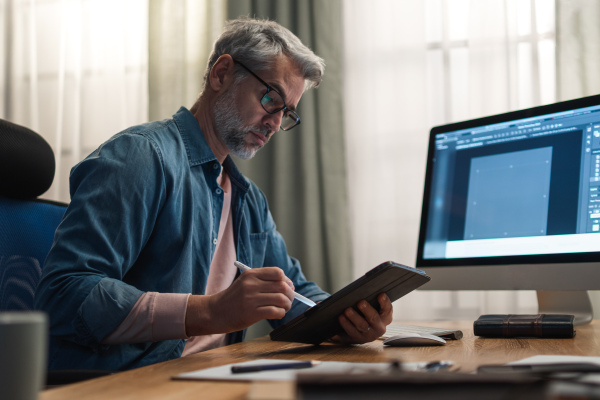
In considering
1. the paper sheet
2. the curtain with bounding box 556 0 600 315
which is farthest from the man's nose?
the curtain with bounding box 556 0 600 315

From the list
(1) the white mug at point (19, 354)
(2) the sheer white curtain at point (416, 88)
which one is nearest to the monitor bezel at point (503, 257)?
(2) the sheer white curtain at point (416, 88)

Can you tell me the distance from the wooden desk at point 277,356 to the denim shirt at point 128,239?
192mm

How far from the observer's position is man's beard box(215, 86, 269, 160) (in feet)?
4.72

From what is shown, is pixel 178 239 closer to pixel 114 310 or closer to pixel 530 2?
pixel 114 310

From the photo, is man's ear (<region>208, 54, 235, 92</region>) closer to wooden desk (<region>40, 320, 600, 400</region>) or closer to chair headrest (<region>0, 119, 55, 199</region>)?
chair headrest (<region>0, 119, 55, 199</region>)

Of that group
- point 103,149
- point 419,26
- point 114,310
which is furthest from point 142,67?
point 114,310

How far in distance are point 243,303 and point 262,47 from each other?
745 mm

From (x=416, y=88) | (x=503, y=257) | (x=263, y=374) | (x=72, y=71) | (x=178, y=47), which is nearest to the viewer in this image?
(x=263, y=374)

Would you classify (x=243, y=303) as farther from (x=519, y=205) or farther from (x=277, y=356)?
(x=519, y=205)

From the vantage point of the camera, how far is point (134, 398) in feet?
1.85

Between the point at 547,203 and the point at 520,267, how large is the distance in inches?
6.0

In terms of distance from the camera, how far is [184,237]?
120 cm

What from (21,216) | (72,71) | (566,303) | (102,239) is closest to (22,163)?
(21,216)

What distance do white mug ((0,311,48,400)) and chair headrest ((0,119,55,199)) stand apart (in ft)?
2.57
